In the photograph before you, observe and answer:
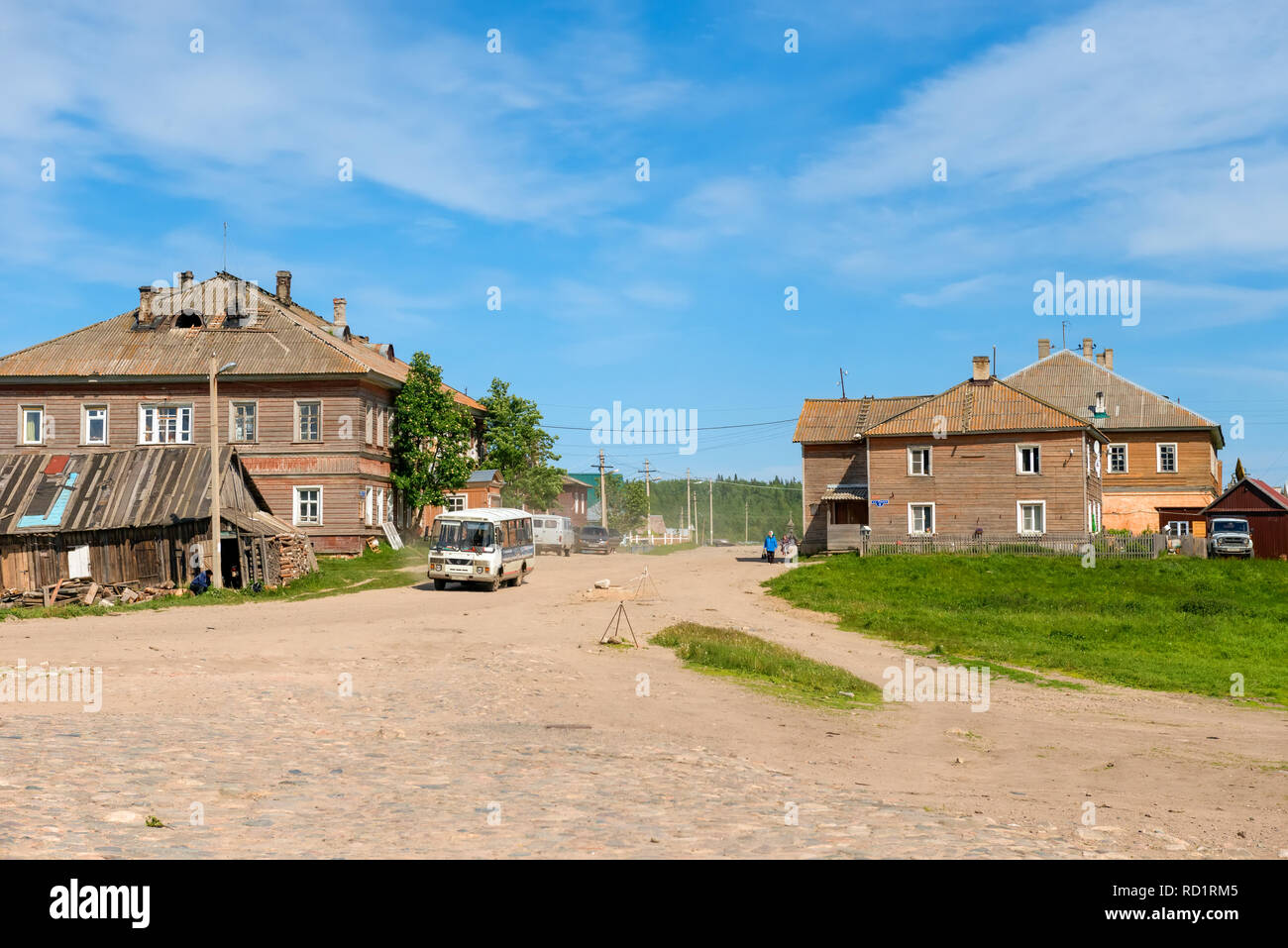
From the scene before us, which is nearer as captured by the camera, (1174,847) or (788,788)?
(1174,847)

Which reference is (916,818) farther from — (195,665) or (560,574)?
(560,574)

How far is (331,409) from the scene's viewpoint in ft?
152

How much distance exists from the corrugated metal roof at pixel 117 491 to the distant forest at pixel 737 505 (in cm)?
11969

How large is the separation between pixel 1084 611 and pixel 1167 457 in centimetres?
3064

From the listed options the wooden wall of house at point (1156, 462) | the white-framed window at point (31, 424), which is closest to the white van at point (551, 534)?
the white-framed window at point (31, 424)

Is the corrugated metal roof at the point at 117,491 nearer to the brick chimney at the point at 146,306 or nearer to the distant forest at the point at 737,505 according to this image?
the brick chimney at the point at 146,306

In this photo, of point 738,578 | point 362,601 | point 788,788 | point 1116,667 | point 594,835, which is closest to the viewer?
point 594,835

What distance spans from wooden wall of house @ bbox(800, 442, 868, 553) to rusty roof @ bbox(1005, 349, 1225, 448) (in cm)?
1272

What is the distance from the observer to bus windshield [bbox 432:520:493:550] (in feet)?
Result: 114
